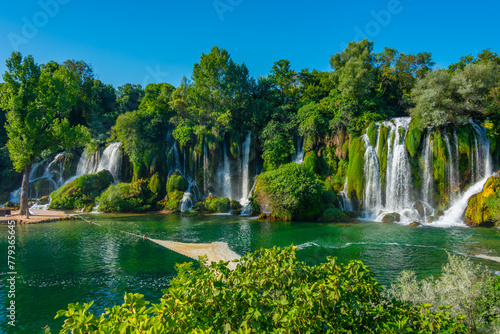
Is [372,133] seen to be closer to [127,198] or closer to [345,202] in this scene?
[345,202]

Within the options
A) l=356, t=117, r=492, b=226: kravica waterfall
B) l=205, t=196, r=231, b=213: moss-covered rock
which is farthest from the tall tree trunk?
l=356, t=117, r=492, b=226: kravica waterfall

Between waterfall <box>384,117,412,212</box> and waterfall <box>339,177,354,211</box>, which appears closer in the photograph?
waterfall <box>384,117,412,212</box>

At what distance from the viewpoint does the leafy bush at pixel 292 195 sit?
26.3 metres

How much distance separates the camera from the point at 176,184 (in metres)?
37.0

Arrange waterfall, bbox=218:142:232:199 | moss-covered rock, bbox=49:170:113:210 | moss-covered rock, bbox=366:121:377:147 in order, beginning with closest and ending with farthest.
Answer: moss-covered rock, bbox=366:121:377:147
moss-covered rock, bbox=49:170:113:210
waterfall, bbox=218:142:232:199

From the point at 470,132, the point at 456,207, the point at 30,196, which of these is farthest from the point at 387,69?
the point at 30,196

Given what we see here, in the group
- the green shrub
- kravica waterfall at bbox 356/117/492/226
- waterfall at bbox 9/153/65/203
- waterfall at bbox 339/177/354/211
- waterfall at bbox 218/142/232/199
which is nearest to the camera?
kravica waterfall at bbox 356/117/492/226

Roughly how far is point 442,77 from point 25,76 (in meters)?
38.2

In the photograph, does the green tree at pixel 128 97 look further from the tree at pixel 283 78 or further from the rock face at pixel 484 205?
the rock face at pixel 484 205

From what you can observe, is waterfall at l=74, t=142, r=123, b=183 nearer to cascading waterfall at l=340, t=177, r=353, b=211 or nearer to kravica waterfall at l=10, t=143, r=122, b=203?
kravica waterfall at l=10, t=143, r=122, b=203

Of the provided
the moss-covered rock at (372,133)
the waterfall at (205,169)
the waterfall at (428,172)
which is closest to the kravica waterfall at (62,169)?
the waterfall at (205,169)

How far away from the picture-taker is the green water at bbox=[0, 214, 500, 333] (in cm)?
1052

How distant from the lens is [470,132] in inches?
1040

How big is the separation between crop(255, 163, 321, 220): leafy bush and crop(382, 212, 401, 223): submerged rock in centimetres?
573
